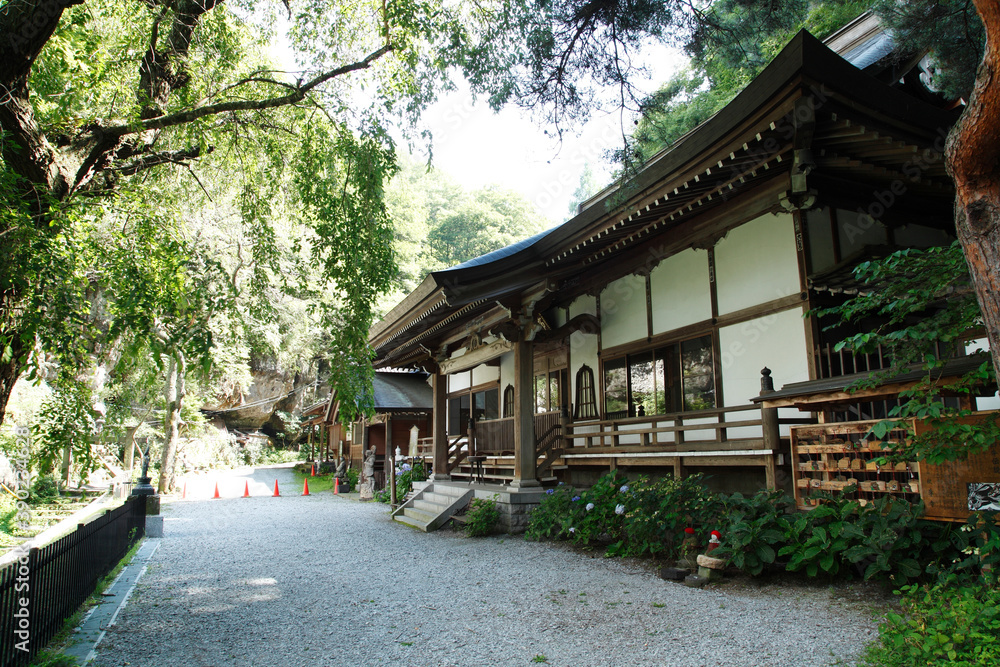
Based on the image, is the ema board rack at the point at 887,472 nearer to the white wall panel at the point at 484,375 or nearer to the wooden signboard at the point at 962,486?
the wooden signboard at the point at 962,486

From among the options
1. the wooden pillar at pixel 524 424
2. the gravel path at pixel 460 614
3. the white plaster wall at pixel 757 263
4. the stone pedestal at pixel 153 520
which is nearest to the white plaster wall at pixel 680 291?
the white plaster wall at pixel 757 263

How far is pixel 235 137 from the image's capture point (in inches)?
295

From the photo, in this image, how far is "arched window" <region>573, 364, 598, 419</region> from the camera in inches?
447

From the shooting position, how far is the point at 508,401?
14.8 meters

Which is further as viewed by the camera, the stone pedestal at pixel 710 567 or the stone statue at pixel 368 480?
the stone statue at pixel 368 480

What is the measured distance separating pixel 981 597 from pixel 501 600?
3.99m

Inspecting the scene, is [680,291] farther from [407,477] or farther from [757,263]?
[407,477]

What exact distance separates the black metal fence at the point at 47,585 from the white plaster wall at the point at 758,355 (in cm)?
764

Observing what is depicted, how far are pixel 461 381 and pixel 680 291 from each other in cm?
1018

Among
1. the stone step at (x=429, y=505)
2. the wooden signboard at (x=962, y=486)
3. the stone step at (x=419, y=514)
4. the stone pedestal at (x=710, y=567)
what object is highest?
the wooden signboard at (x=962, y=486)

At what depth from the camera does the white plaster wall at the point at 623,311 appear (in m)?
10.2

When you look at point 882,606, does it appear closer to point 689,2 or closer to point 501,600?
point 501,600

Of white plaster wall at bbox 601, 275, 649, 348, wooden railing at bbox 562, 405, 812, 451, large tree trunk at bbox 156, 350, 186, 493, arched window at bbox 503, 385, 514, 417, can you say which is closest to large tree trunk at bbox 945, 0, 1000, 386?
wooden railing at bbox 562, 405, 812, 451

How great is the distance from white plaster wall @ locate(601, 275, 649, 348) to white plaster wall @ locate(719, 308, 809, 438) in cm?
183
